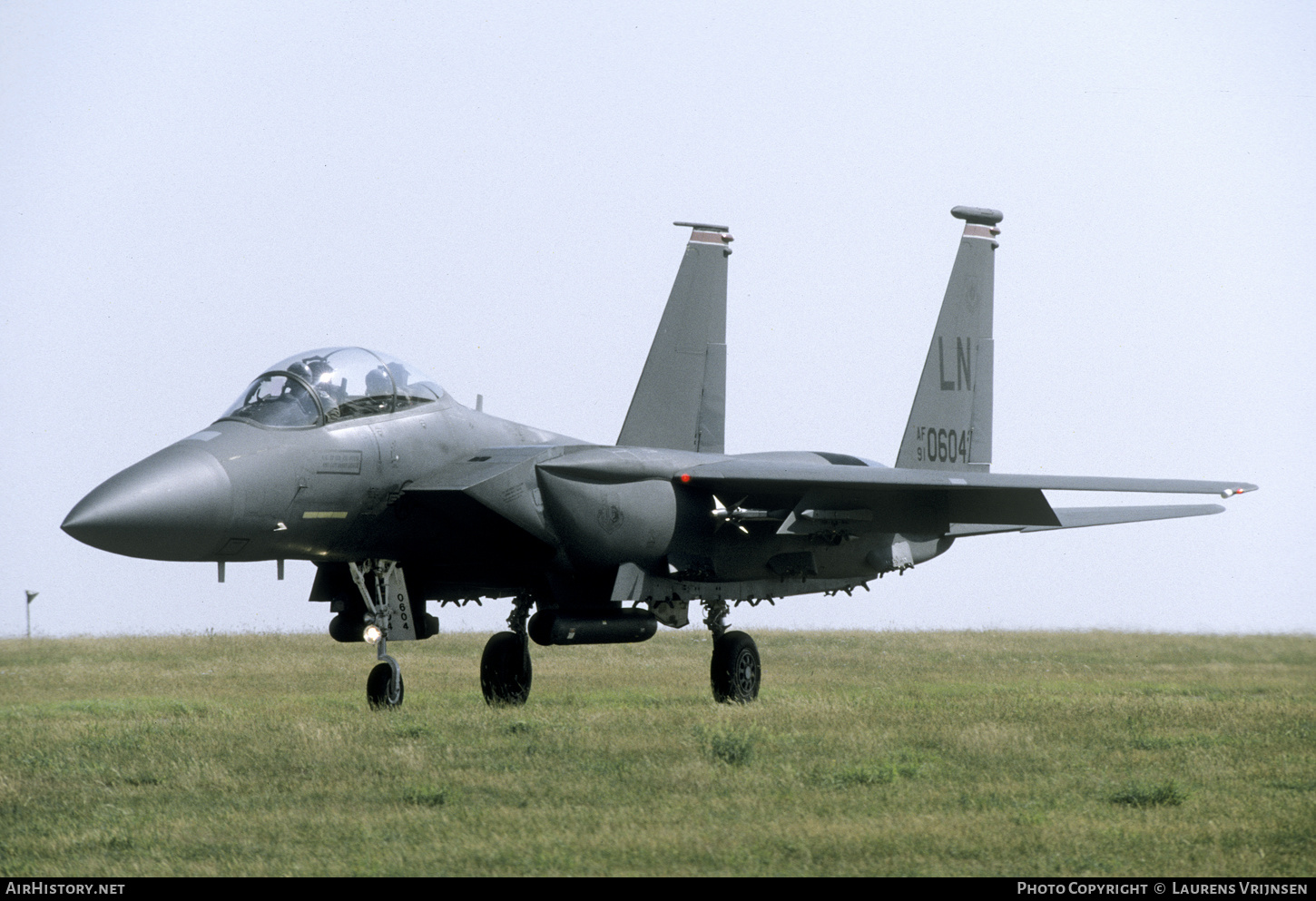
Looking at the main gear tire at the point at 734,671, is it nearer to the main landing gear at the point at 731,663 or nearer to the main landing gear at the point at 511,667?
the main landing gear at the point at 731,663

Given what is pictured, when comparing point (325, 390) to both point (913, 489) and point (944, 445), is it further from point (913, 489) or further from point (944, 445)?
point (944, 445)

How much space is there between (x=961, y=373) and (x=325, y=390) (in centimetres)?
912

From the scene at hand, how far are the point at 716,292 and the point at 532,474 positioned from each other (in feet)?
22.5

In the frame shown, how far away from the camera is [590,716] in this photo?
11.8m

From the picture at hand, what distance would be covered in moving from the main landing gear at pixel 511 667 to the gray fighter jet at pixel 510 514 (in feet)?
0.07

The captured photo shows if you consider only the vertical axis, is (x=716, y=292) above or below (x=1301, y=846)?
above

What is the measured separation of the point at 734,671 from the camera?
1381 centimetres

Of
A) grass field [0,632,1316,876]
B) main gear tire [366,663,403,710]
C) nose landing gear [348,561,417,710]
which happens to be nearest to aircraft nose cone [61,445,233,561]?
grass field [0,632,1316,876]

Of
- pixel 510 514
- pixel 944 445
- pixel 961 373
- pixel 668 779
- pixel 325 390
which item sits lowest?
pixel 668 779

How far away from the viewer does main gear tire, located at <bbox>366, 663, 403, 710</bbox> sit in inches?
473

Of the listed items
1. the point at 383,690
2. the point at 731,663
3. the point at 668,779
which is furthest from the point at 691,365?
the point at 668,779

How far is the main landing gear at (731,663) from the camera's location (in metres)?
13.8

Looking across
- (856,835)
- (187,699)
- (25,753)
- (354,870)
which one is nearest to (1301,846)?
(856,835)

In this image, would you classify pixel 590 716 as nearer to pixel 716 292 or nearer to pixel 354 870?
pixel 354 870
